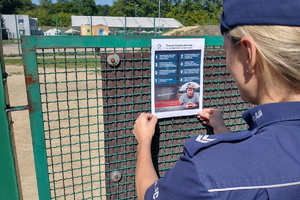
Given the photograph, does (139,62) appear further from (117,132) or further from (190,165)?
(190,165)

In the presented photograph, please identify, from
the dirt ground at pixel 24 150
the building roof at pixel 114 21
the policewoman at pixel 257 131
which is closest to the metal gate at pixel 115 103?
the policewoman at pixel 257 131

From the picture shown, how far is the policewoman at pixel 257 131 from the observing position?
0.82 meters

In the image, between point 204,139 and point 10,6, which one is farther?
point 10,6

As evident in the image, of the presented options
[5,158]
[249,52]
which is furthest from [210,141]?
[5,158]

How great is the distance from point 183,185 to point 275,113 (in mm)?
353

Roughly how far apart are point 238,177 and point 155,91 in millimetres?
1121

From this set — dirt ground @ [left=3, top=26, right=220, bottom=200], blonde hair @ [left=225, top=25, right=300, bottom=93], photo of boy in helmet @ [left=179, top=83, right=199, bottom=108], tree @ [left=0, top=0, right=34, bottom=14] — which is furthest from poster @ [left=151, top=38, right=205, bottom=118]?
tree @ [left=0, top=0, right=34, bottom=14]

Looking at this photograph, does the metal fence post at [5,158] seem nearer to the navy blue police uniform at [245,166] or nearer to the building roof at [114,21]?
the navy blue police uniform at [245,166]

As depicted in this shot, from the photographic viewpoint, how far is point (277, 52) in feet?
2.93

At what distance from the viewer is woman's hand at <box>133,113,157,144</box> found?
5.65 feet

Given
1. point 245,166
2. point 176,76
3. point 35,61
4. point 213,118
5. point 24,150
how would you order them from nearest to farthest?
1. point 245,166
2. point 35,61
3. point 176,76
4. point 213,118
5. point 24,150

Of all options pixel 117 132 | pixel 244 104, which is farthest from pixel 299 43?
pixel 244 104

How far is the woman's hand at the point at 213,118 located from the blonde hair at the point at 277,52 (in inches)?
37.5

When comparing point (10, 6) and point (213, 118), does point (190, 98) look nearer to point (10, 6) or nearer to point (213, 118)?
point (213, 118)
